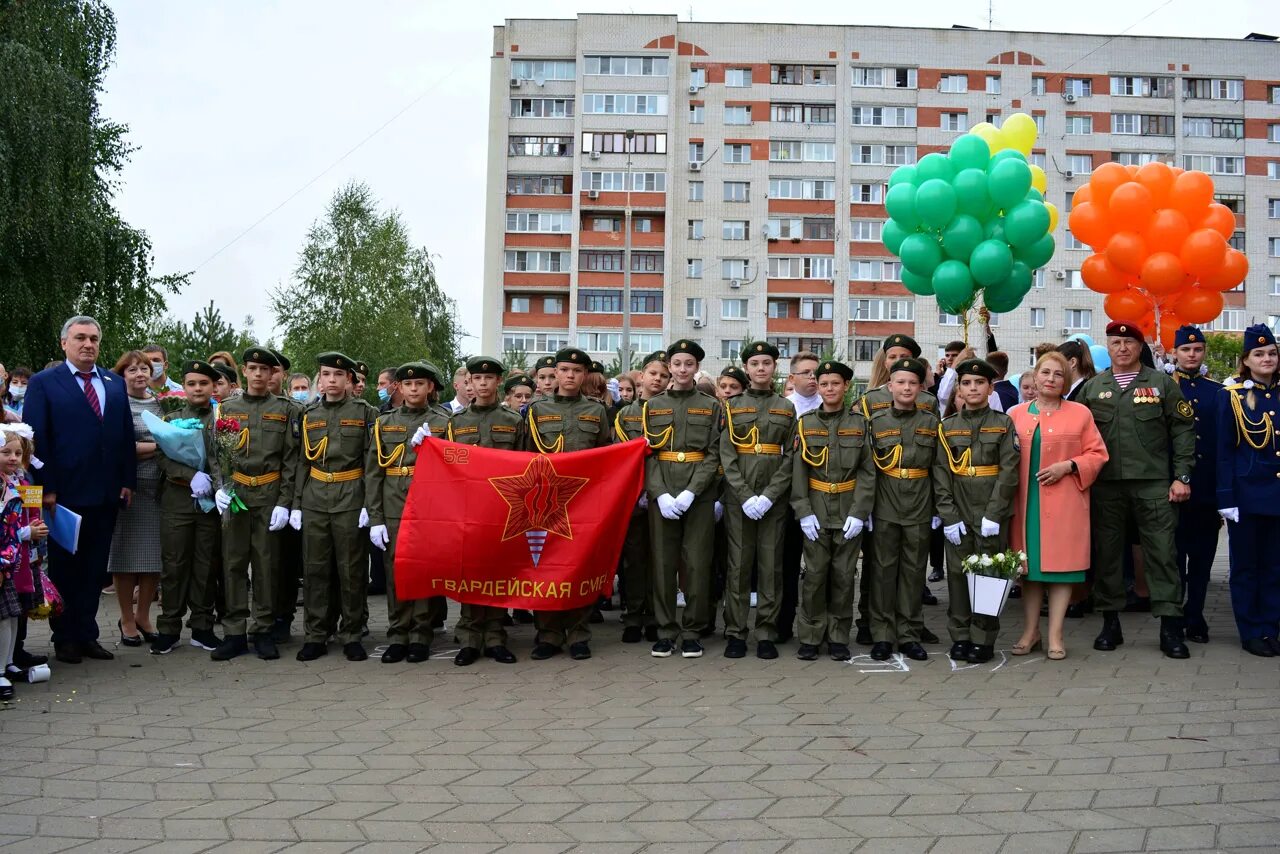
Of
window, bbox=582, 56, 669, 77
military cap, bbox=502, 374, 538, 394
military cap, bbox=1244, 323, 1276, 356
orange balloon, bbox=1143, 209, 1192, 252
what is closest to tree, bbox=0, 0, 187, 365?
military cap, bbox=502, 374, 538, 394

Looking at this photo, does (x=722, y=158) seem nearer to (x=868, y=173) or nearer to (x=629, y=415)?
(x=868, y=173)

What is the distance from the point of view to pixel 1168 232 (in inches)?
416

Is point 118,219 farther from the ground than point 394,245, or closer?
closer

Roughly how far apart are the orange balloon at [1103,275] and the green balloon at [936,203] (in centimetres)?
138

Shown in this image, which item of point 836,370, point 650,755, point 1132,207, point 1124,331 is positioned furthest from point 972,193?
point 650,755

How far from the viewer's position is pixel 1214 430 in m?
8.51

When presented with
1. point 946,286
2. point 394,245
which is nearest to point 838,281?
point 394,245

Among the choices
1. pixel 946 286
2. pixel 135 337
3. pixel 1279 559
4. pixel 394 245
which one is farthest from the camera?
pixel 394 245

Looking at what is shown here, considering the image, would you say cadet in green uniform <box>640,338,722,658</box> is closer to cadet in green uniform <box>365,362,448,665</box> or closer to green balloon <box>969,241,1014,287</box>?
cadet in green uniform <box>365,362,448,665</box>

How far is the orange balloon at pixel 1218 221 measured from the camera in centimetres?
1075

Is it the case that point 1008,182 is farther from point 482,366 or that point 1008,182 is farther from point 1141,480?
point 482,366

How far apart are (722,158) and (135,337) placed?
111 feet

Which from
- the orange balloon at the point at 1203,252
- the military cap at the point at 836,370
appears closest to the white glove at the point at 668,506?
the military cap at the point at 836,370

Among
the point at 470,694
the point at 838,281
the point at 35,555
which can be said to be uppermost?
the point at 838,281
